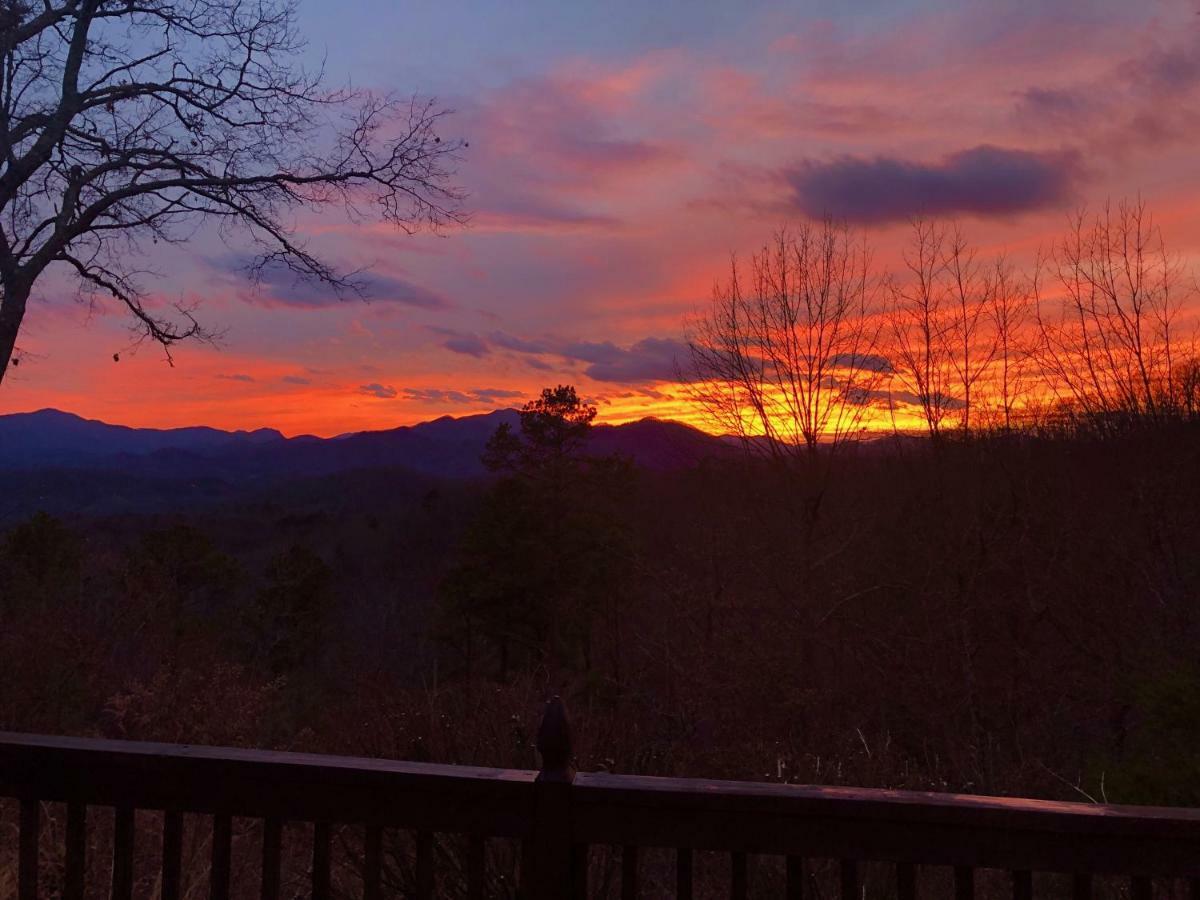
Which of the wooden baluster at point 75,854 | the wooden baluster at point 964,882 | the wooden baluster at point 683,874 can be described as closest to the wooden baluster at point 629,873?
the wooden baluster at point 683,874

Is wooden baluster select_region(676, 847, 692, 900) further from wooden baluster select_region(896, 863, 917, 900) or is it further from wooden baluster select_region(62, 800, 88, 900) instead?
wooden baluster select_region(62, 800, 88, 900)

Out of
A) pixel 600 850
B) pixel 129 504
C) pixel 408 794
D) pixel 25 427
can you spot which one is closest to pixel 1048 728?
pixel 600 850

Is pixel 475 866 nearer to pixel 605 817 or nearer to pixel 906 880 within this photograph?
pixel 605 817

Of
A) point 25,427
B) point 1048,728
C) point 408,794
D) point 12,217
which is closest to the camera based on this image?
point 408,794

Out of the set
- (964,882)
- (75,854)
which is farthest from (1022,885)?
(75,854)

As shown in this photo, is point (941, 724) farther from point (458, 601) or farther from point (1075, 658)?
point (458, 601)

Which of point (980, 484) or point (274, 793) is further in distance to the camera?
point (980, 484)

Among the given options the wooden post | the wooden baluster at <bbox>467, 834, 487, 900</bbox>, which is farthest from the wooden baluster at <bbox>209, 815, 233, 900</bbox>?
the wooden post
